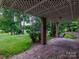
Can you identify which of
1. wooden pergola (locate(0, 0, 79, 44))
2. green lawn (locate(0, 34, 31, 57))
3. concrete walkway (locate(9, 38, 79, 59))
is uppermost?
wooden pergola (locate(0, 0, 79, 44))

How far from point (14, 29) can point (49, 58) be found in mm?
12625

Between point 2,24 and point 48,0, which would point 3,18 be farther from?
point 48,0

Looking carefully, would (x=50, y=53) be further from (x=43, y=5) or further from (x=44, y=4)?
(x=44, y=4)

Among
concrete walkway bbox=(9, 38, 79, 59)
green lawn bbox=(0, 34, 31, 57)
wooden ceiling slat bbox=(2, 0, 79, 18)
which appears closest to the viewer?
wooden ceiling slat bbox=(2, 0, 79, 18)

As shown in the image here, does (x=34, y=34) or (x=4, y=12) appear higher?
(x=4, y=12)

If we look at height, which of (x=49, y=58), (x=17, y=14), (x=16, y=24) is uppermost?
(x=17, y=14)

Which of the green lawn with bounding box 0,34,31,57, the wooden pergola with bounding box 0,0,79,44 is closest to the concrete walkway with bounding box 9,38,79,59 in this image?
the green lawn with bounding box 0,34,31,57

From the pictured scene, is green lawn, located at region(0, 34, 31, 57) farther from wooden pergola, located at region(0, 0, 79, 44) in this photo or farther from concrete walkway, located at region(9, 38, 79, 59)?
wooden pergola, located at region(0, 0, 79, 44)

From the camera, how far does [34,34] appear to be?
12.8 meters

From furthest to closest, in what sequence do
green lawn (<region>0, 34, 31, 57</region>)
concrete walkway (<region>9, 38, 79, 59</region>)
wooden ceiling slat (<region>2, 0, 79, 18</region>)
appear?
1. green lawn (<region>0, 34, 31, 57</region>)
2. concrete walkway (<region>9, 38, 79, 59</region>)
3. wooden ceiling slat (<region>2, 0, 79, 18</region>)

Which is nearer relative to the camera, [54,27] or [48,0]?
[48,0]

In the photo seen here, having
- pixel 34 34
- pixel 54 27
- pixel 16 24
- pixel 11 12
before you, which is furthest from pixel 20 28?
pixel 34 34

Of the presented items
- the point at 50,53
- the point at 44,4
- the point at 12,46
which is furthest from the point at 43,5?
the point at 12,46

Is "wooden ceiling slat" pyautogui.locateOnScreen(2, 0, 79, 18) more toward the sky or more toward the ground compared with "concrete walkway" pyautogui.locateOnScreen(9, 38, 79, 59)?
more toward the sky
